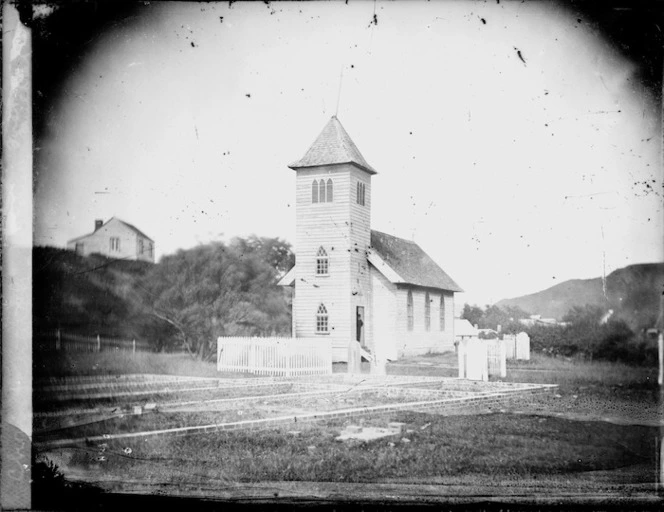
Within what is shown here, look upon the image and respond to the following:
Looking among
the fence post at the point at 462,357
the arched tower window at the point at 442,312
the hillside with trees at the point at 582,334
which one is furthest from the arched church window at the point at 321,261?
the fence post at the point at 462,357

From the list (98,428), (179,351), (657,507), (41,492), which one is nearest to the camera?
(657,507)

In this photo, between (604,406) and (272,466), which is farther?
(604,406)

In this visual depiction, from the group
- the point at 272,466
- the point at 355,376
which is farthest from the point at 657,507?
the point at 272,466

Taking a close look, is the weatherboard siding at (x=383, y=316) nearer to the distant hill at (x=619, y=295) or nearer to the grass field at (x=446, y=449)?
the grass field at (x=446, y=449)

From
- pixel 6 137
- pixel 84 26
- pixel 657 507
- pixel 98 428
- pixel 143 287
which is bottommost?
pixel 657 507

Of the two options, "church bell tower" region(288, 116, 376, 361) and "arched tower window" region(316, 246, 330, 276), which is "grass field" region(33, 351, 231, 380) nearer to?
"church bell tower" region(288, 116, 376, 361)

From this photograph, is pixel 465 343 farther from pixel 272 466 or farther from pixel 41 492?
pixel 41 492

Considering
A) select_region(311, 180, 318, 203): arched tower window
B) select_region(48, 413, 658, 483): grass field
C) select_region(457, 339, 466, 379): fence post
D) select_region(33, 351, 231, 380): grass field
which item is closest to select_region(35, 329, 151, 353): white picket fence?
select_region(33, 351, 231, 380): grass field

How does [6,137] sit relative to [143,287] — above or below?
above
